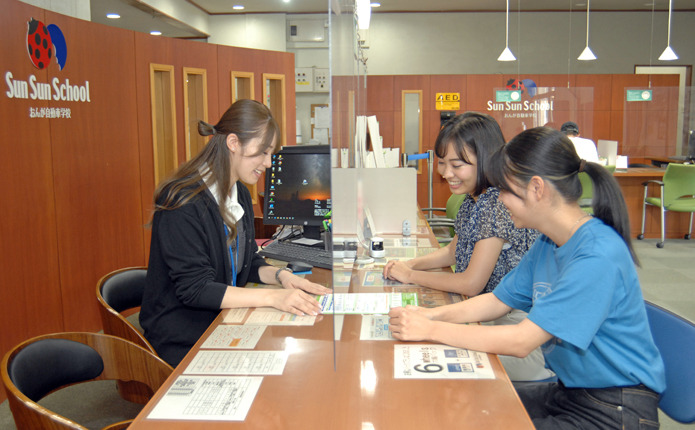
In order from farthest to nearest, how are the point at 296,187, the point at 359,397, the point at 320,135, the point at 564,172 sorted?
1. the point at 320,135
2. the point at 296,187
3. the point at 564,172
4. the point at 359,397

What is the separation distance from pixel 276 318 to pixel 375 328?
0.32 metres

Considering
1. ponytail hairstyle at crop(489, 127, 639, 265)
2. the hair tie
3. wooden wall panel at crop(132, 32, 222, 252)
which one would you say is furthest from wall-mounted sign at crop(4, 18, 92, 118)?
the hair tie

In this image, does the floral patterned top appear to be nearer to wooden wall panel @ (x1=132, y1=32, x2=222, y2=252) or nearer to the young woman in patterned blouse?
the young woman in patterned blouse

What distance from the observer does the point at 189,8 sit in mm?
8336

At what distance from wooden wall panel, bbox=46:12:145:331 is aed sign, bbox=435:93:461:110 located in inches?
198

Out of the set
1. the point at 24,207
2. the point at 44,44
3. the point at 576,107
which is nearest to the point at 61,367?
the point at 24,207

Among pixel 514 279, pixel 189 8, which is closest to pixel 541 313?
pixel 514 279

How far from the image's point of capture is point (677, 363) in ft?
4.81

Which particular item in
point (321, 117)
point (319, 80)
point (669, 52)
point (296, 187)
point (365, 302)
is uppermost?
point (669, 52)

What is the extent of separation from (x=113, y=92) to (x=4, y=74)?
3.28ft

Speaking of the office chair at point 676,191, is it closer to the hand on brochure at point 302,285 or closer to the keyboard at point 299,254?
the keyboard at point 299,254

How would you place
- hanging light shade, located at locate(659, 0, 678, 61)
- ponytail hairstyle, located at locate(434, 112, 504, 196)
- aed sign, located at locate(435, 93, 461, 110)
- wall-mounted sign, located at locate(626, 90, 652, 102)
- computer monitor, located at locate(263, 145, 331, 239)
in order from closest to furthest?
ponytail hairstyle, located at locate(434, 112, 504, 196) < computer monitor, located at locate(263, 145, 331, 239) < wall-mounted sign, located at locate(626, 90, 652, 102) < aed sign, located at locate(435, 93, 461, 110) < hanging light shade, located at locate(659, 0, 678, 61)

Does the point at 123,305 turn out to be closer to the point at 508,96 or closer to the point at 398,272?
the point at 398,272

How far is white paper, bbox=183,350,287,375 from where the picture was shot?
4.59ft
